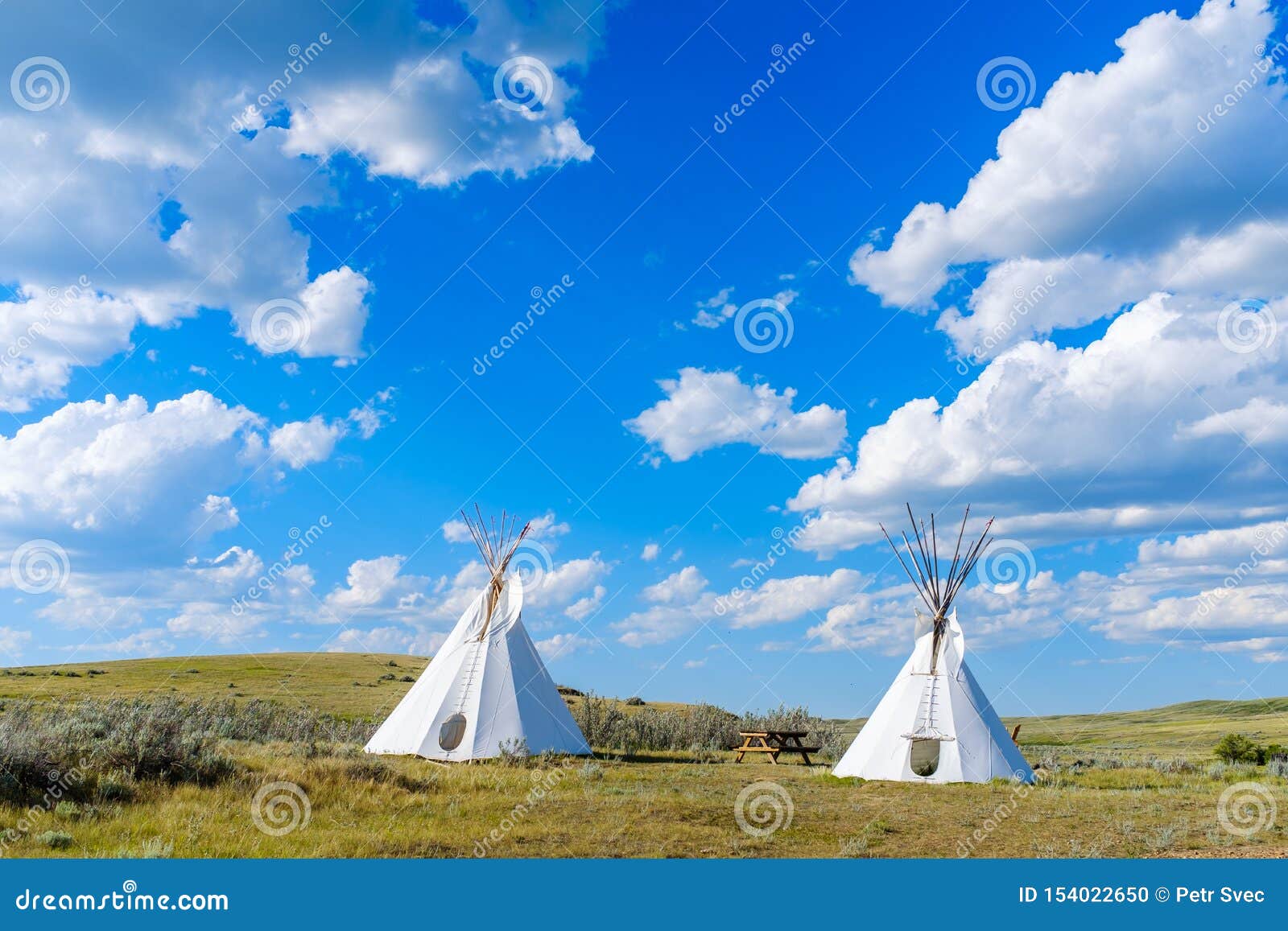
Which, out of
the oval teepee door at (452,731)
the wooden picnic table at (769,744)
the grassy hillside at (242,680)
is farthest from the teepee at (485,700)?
the grassy hillside at (242,680)

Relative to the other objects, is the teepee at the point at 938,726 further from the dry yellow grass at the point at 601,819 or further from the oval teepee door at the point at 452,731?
the oval teepee door at the point at 452,731

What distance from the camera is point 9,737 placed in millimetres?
10633

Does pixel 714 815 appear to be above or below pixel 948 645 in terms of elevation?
below

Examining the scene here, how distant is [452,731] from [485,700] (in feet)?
4.03

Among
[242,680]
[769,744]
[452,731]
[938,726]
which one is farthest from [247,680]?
[938,726]

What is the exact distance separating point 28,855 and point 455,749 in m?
10.9

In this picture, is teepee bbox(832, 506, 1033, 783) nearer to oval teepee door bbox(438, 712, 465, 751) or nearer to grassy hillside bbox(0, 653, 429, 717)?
oval teepee door bbox(438, 712, 465, 751)

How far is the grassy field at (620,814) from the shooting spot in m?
9.24

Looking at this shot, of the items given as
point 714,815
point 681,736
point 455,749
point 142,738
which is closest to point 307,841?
point 142,738

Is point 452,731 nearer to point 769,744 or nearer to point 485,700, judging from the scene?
point 485,700

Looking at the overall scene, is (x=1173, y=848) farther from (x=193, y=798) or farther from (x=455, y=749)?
(x=455, y=749)

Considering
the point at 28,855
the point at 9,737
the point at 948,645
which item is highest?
the point at 948,645

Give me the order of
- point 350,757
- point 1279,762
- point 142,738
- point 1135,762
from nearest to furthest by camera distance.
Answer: point 142,738 < point 350,757 < point 1279,762 < point 1135,762

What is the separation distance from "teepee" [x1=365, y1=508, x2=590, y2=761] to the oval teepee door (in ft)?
0.06
